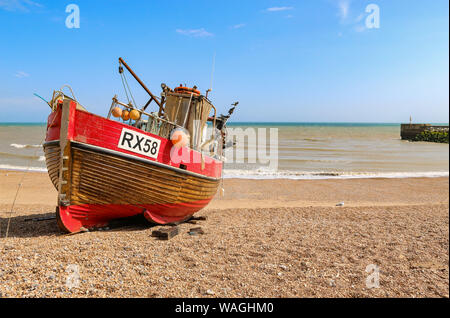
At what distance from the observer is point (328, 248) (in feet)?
18.4

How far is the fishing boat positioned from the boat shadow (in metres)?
0.37

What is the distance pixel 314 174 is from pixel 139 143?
48.4 feet

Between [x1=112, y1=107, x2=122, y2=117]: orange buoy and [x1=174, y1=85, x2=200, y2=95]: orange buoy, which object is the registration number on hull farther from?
[x1=174, y1=85, x2=200, y2=95]: orange buoy

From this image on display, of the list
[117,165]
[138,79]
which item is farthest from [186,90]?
[117,165]

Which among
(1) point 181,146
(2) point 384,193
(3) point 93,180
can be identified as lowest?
(2) point 384,193

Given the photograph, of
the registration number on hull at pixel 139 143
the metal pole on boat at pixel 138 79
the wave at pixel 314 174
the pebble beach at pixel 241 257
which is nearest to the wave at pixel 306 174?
the wave at pixel 314 174

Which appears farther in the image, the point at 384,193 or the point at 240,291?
the point at 384,193

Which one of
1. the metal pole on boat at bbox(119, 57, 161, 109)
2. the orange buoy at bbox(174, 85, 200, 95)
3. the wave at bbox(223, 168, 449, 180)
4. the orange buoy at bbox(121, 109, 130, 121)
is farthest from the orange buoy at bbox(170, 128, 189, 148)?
the wave at bbox(223, 168, 449, 180)

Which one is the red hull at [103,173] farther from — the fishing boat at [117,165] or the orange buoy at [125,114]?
the orange buoy at [125,114]

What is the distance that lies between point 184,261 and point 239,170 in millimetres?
15498

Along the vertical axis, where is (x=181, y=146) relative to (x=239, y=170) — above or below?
above
